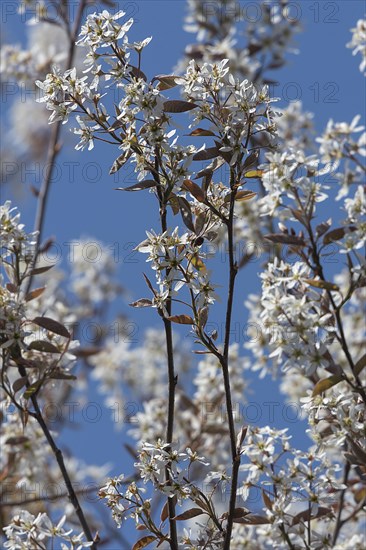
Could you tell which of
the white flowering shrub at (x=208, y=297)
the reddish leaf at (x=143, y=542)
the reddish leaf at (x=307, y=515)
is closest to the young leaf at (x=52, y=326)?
the white flowering shrub at (x=208, y=297)

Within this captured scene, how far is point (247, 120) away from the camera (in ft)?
7.28

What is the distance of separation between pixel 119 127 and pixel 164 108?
13 centimetres

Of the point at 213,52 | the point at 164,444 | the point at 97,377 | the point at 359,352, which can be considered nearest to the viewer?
the point at 164,444

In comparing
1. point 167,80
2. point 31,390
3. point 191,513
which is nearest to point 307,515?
point 191,513

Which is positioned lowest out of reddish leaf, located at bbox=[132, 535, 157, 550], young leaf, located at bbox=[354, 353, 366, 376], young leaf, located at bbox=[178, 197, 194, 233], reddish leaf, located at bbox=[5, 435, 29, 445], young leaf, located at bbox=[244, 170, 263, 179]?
reddish leaf, located at bbox=[132, 535, 157, 550]

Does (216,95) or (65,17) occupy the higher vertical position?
(65,17)

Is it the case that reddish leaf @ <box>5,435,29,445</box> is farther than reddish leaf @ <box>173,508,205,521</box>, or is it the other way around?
reddish leaf @ <box>5,435,29,445</box>

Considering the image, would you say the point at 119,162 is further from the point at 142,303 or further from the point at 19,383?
the point at 19,383

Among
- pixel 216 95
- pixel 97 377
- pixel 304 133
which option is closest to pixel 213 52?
pixel 304 133

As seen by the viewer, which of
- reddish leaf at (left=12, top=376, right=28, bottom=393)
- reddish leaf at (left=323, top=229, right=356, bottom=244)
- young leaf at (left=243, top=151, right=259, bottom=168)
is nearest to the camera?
young leaf at (left=243, top=151, right=259, bottom=168)

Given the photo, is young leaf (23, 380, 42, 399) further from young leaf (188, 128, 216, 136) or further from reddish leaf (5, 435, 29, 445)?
young leaf (188, 128, 216, 136)

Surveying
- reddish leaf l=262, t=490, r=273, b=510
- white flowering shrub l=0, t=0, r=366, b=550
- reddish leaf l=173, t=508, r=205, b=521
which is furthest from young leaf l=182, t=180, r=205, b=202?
reddish leaf l=262, t=490, r=273, b=510

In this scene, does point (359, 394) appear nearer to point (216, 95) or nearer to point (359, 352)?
point (216, 95)

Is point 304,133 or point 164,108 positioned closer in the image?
point 164,108
